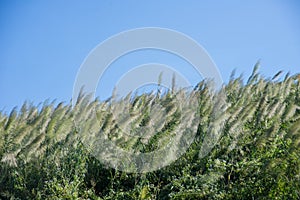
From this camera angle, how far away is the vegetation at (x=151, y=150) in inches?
159

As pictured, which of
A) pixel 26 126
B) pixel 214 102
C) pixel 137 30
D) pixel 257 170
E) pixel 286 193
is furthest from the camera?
pixel 137 30

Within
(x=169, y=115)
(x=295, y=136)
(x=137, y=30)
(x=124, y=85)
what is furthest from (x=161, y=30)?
(x=295, y=136)

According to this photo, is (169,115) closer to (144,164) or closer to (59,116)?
(144,164)

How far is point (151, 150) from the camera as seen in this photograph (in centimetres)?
441

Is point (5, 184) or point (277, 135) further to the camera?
point (5, 184)

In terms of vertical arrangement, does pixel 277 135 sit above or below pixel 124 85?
below

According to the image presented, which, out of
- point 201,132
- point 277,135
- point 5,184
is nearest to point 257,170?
point 277,135

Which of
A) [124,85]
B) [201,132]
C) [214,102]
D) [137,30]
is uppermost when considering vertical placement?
[137,30]

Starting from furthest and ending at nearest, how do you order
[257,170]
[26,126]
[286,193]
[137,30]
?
[137,30] < [26,126] < [257,170] < [286,193]

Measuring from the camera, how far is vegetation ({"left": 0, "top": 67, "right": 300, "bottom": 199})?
4.04 meters

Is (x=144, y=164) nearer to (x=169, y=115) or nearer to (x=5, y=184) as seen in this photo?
(x=169, y=115)

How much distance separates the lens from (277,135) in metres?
4.15

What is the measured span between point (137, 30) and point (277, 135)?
172 centimetres

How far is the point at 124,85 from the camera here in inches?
202
